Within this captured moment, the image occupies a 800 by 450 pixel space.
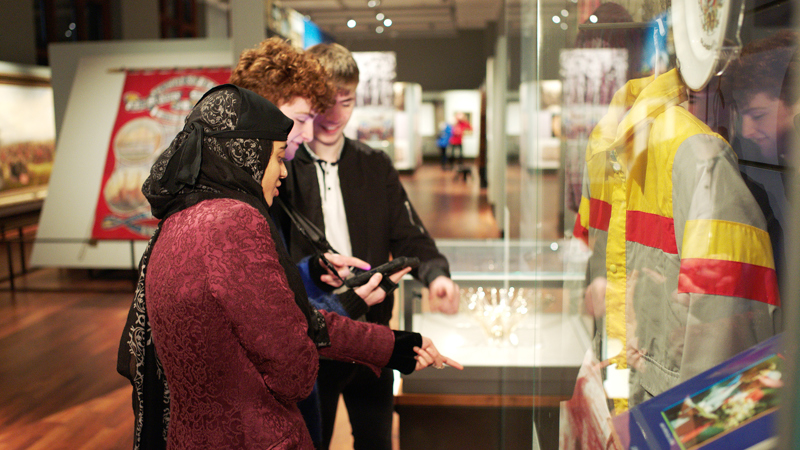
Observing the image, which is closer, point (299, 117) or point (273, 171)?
point (273, 171)

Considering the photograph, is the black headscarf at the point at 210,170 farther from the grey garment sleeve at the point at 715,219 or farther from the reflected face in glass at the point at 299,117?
the grey garment sleeve at the point at 715,219

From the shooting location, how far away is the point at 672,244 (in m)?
0.84

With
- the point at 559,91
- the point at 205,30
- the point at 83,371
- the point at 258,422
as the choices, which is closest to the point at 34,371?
the point at 83,371

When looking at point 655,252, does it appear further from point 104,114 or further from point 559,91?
point 104,114

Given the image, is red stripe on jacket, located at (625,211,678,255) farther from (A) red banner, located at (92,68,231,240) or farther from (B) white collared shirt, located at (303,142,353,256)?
(A) red banner, located at (92,68,231,240)

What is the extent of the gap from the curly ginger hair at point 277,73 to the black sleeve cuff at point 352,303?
0.48 meters

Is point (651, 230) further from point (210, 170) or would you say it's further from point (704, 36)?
point (210, 170)

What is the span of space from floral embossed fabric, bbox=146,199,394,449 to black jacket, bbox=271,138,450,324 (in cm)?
64

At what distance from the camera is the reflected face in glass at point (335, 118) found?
67.9 inches

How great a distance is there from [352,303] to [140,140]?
5541 mm

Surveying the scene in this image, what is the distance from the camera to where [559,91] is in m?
1.47

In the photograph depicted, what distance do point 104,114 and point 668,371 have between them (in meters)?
6.77

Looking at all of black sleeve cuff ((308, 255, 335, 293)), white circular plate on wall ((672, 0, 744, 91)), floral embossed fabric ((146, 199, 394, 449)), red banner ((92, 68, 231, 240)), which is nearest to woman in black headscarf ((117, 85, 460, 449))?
floral embossed fabric ((146, 199, 394, 449))

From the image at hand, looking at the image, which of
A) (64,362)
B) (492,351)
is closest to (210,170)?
(492,351)
